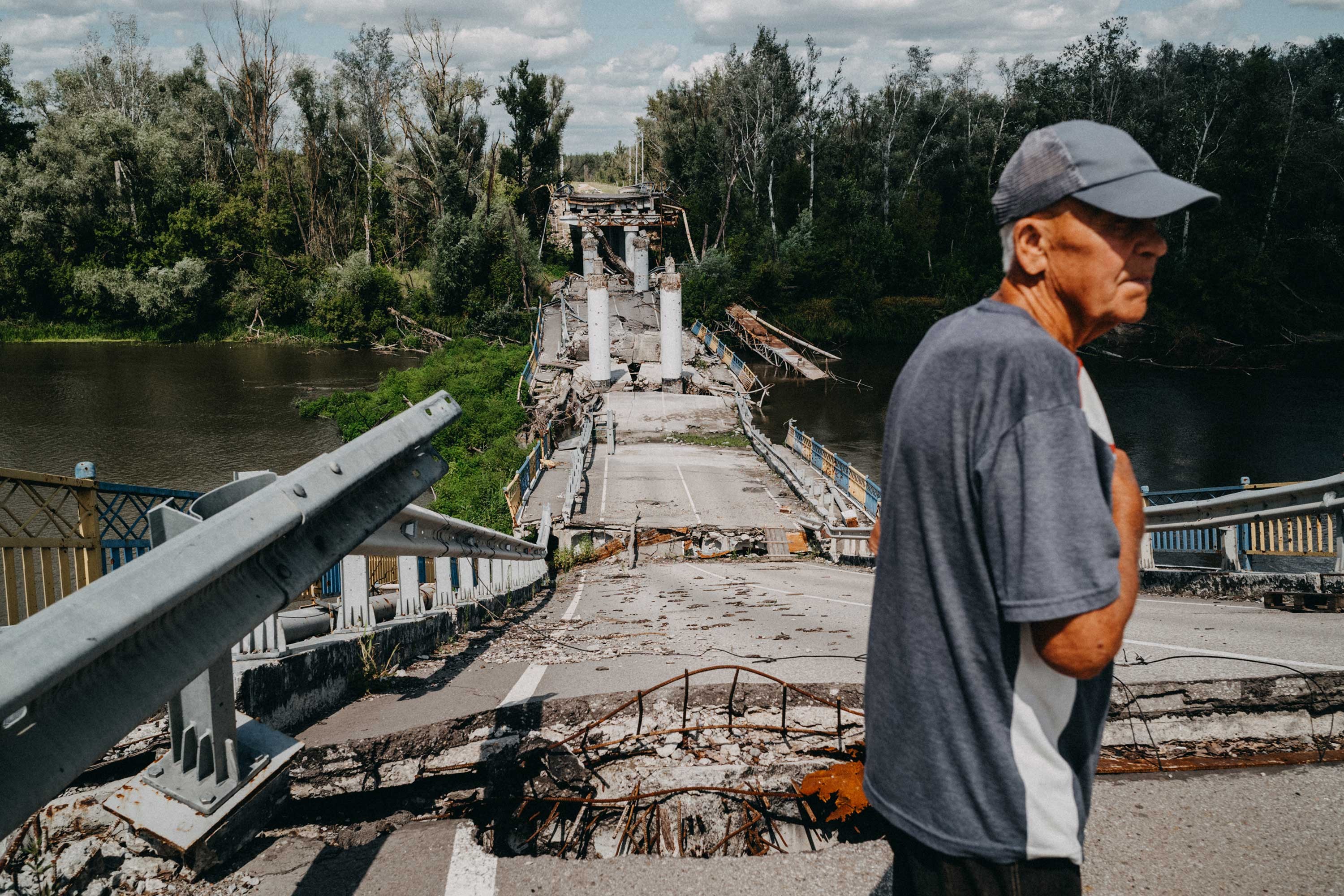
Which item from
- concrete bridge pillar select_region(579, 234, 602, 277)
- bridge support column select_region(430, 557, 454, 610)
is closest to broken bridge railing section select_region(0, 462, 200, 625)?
bridge support column select_region(430, 557, 454, 610)

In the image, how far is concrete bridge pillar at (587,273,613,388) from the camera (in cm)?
2998

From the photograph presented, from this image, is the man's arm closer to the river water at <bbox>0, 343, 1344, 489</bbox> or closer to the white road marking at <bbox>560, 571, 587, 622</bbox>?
the white road marking at <bbox>560, 571, 587, 622</bbox>

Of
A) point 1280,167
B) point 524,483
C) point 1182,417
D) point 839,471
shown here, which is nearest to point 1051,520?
point 524,483

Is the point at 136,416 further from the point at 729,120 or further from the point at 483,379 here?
the point at 729,120

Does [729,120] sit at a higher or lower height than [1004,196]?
higher

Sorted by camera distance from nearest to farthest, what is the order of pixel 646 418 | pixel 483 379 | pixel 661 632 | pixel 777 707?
pixel 777 707
pixel 661 632
pixel 646 418
pixel 483 379

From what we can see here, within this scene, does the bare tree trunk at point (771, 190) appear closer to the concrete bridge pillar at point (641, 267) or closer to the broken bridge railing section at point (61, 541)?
the concrete bridge pillar at point (641, 267)

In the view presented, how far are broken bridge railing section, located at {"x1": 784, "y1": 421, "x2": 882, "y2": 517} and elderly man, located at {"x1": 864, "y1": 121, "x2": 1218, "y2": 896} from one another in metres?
15.0

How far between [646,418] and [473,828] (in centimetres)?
2436

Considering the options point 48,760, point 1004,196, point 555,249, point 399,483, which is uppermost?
point 555,249

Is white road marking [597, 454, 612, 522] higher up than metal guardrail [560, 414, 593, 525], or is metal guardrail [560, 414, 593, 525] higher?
metal guardrail [560, 414, 593, 525]

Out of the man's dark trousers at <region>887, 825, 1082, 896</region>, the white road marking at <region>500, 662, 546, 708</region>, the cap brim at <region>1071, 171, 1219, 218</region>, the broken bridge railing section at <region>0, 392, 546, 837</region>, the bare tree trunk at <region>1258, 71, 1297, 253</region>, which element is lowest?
the white road marking at <region>500, 662, 546, 708</region>

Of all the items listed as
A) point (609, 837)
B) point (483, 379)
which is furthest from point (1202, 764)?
point (483, 379)

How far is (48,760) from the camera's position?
47.7 inches
